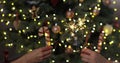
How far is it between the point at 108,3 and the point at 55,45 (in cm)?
61

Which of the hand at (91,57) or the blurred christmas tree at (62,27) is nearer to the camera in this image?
the hand at (91,57)

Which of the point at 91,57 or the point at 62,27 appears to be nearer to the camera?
the point at 91,57

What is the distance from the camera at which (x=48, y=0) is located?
85.8 inches

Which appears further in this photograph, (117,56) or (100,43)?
(117,56)

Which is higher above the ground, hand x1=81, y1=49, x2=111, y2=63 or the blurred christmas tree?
the blurred christmas tree

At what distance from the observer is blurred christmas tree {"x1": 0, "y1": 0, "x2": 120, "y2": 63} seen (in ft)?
6.86

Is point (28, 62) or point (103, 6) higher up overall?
point (103, 6)

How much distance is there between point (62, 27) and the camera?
2.11m

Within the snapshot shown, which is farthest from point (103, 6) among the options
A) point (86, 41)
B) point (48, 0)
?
point (48, 0)

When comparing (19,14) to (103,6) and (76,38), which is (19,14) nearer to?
(76,38)

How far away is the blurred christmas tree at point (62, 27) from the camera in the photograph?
82.4 inches

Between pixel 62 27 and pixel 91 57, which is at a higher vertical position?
pixel 62 27

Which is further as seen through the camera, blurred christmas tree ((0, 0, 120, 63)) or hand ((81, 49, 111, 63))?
blurred christmas tree ((0, 0, 120, 63))

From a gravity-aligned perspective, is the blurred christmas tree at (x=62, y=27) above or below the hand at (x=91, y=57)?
above
